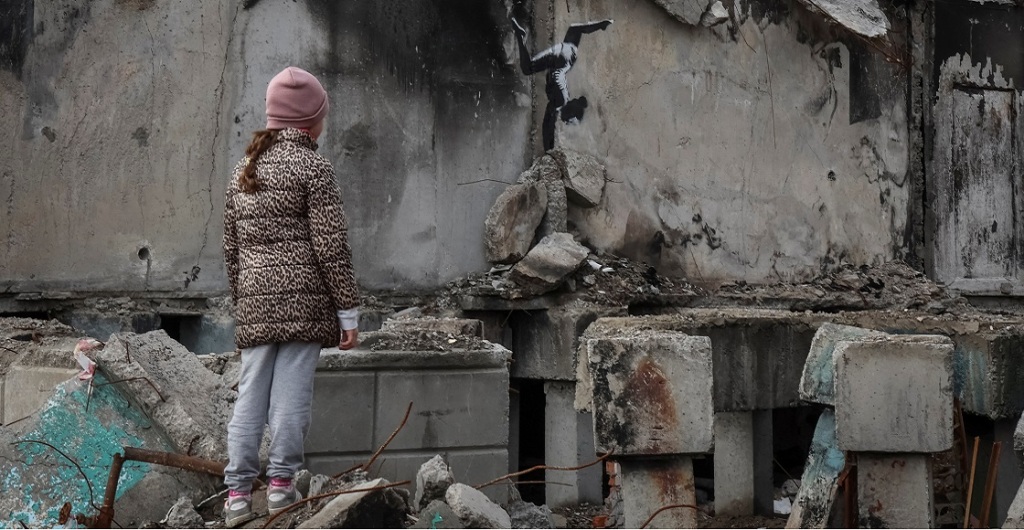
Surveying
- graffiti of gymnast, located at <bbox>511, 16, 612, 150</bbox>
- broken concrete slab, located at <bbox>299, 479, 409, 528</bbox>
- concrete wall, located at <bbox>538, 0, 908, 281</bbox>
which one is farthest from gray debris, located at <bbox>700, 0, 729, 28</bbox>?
broken concrete slab, located at <bbox>299, 479, 409, 528</bbox>

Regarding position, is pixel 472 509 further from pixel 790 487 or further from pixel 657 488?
pixel 790 487

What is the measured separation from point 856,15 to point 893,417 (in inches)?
242

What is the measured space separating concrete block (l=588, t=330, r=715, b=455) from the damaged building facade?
1541 mm

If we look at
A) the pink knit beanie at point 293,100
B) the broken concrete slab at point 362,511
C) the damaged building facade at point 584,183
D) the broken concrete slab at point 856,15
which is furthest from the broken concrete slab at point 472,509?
the broken concrete slab at point 856,15

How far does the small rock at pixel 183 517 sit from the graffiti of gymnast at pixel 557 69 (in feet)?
17.3

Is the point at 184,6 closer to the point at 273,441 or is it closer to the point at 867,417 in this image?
the point at 273,441

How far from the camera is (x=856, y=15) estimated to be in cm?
952

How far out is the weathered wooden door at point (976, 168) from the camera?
33.3 feet

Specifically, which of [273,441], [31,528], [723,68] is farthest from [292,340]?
[723,68]

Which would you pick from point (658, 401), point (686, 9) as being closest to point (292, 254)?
point (658, 401)

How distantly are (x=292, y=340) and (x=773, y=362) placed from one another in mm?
3472

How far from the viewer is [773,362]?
248 inches

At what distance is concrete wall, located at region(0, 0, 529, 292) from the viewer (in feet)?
24.3

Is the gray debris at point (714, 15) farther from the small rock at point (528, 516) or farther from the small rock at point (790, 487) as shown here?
the small rock at point (528, 516)
